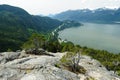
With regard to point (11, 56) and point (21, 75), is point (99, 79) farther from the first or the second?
point (11, 56)

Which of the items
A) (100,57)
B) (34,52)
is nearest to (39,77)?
(34,52)

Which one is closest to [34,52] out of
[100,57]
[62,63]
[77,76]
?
[62,63]

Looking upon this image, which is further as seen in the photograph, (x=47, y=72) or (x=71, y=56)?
(x=71, y=56)

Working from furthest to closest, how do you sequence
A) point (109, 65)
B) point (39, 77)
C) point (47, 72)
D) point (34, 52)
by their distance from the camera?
point (109, 65), point (34, 52), point (47, 72), point (39, 77)

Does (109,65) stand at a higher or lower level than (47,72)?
lower

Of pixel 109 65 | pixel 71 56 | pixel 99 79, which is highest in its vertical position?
pixel 71 56

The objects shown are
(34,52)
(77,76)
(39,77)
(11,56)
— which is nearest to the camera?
(39,77)

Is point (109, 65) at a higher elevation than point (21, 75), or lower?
lower

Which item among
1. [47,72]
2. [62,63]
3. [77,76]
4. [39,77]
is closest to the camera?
[39,77]

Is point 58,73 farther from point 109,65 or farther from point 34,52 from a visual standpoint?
point 109,65
